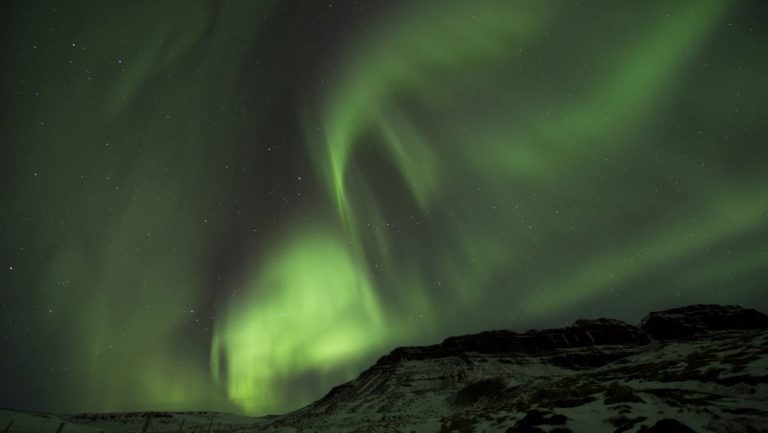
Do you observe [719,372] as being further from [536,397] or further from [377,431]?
[377,431]

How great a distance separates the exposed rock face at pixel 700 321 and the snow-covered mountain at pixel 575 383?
262mm

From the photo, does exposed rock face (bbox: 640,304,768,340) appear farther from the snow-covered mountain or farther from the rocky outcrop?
the rocky outcrop

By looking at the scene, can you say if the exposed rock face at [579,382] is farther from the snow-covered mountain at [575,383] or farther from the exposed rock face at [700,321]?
the exposed rock face at [700,321]

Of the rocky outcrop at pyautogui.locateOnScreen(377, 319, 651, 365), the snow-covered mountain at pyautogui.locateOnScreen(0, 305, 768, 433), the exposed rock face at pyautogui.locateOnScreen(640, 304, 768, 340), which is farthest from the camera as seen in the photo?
the rocky outcrop at pyautogui.locateOnScreen(377, 319, 651, 365)

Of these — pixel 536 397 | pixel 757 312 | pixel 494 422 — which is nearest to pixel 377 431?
pixel 494 422

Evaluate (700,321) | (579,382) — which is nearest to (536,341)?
(700,321)

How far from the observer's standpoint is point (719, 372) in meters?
18.5

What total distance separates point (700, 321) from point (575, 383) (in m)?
94.7

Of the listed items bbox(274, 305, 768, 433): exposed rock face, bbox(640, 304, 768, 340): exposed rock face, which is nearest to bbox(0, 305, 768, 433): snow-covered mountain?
bbox(274, 305, 768, 433): exposed rock face

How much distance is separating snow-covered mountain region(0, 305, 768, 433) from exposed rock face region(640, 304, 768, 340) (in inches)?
10.3

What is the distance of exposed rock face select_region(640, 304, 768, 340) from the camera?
3499 inches

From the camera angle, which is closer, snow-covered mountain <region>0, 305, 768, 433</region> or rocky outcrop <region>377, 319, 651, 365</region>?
snow-covered mountain <region>0, 305, 768, 433</region>

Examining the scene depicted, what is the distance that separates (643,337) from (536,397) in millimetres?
96094

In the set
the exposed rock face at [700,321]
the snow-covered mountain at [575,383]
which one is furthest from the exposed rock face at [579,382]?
the exposed rock face at [700,321]
